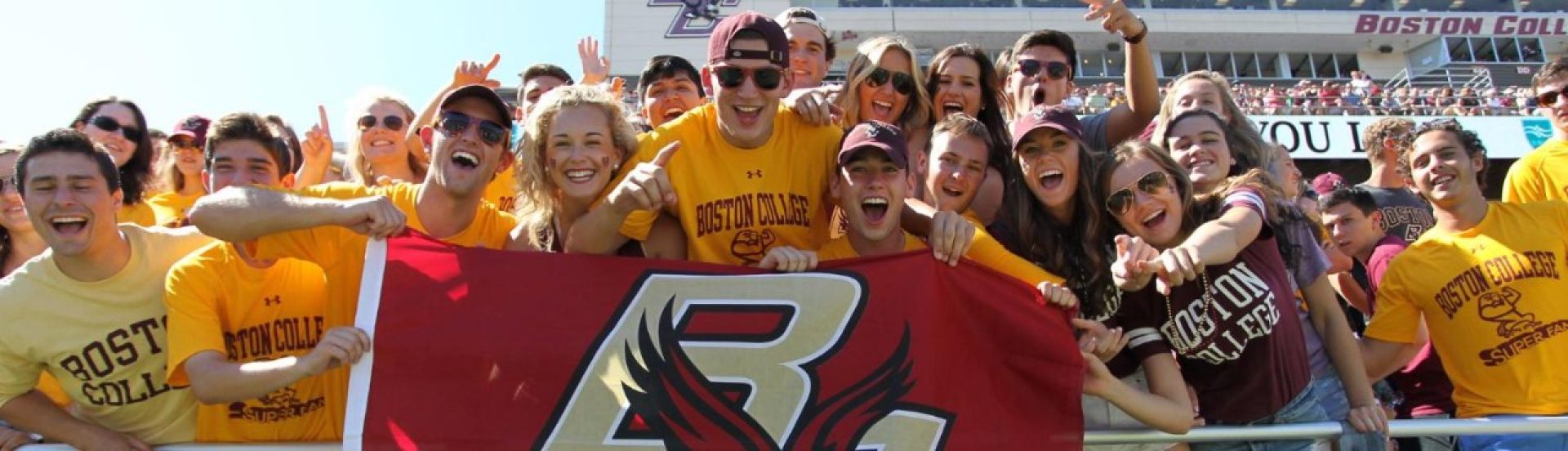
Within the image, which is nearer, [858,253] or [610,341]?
[610,341]

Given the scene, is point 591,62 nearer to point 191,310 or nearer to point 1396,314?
point 191,310

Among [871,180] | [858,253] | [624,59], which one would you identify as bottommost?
[858,253]

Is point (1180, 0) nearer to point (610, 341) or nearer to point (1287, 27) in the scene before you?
point (1287, 27)

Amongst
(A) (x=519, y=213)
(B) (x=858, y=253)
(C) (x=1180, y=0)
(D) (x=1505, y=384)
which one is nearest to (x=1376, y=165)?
(D) (x=1505, y=384)

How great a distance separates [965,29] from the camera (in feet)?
126

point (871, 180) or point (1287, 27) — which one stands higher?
point (1287, 27)

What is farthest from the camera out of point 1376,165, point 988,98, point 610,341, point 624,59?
point 624,59

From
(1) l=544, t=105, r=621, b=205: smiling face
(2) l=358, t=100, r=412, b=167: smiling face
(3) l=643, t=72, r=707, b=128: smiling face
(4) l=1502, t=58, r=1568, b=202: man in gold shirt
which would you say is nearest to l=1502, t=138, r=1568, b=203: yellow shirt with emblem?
(4) l=1502, t=58, r=1568, b=202: man in gold shirt

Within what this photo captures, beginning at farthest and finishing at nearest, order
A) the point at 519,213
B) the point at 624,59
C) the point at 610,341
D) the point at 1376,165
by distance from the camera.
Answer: the point at 624,59, the point at 1376,165, the point at 519,213, the point at 610,341

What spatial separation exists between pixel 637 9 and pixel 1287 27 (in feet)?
82.2

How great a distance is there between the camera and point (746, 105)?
3633 mm

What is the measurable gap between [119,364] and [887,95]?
10.0 feet

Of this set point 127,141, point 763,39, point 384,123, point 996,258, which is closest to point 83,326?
point 127,141

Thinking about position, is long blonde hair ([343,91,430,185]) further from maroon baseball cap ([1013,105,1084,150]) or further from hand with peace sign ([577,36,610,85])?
maroon baseball cap ([1013,105,1084,150])
